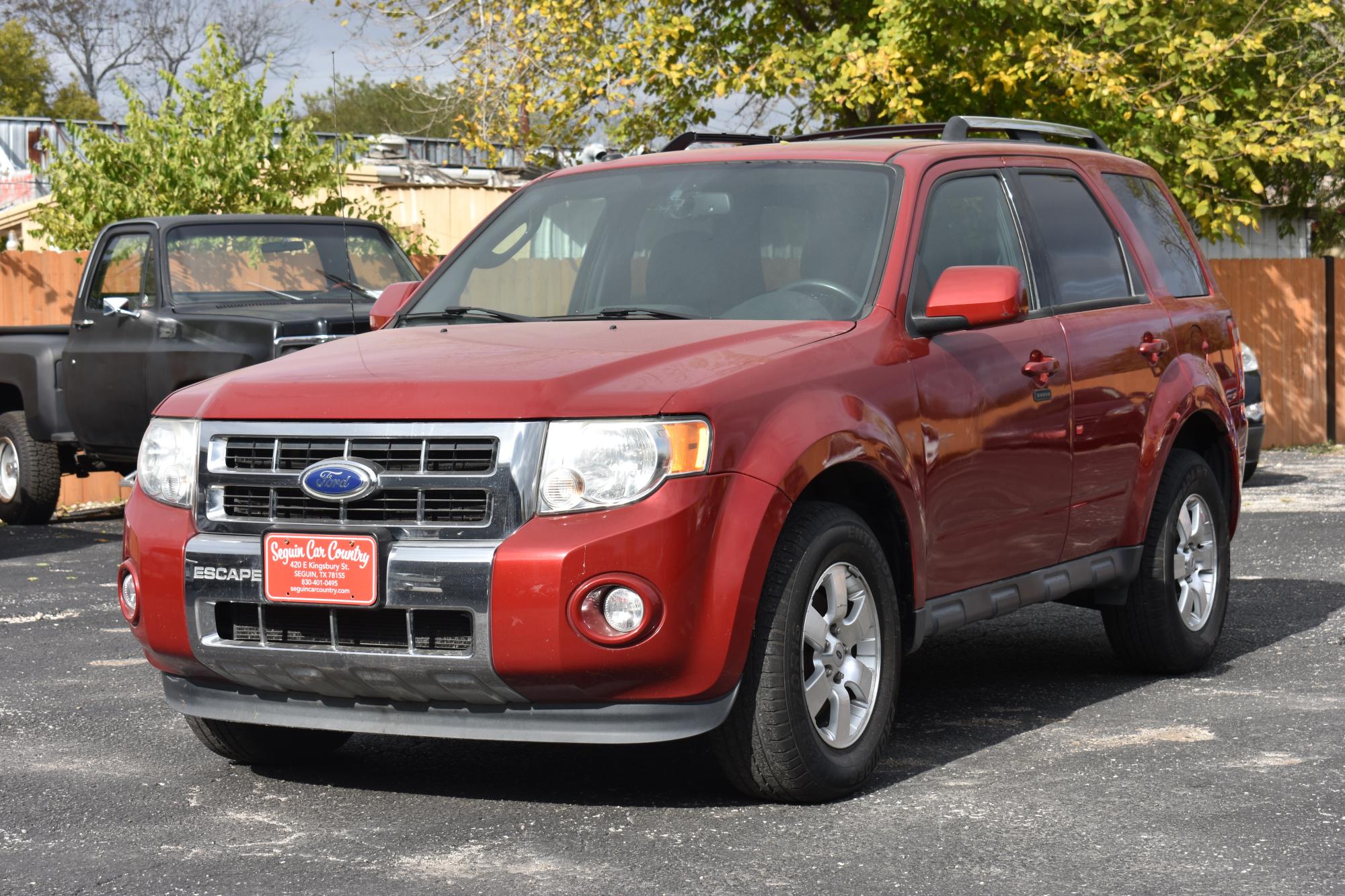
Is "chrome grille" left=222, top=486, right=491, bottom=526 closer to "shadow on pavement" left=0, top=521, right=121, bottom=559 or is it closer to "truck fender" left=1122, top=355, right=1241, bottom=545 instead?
"truck fender" left=1122, top=355, right=1241, bottom=545

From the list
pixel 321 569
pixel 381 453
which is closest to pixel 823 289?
pixel 381 453

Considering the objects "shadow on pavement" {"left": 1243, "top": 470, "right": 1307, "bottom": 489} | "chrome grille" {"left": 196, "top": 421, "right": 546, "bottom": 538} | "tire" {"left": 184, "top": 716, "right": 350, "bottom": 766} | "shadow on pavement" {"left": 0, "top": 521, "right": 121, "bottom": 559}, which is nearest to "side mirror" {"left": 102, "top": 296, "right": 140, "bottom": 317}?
"shadow on pavement" {"left": 0, "top": 521, "right": 121, "bottom": 559}

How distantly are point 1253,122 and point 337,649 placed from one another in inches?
557

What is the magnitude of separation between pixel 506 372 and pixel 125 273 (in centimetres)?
858

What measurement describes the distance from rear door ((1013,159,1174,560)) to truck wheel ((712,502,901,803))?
1.38 meters

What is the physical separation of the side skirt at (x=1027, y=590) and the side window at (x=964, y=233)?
0.94m

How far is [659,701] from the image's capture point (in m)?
4.71

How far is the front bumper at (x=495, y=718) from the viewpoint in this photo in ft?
15.5

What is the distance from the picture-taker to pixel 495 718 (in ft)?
15.7

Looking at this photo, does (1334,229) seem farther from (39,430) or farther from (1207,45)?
(39,430)

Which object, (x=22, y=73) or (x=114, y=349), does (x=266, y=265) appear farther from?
(x=22, y=73)

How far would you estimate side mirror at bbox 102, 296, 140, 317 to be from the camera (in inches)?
479

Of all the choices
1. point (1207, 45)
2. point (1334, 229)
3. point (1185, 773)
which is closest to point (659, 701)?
point (1185, 773)

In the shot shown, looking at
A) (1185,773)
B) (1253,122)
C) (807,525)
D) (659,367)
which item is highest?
(1253,122)
